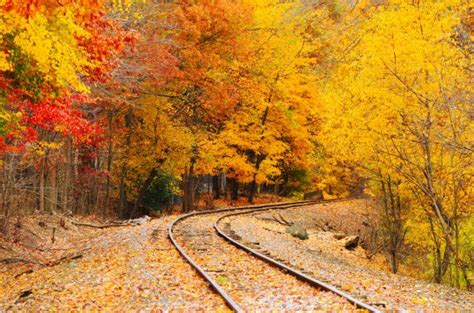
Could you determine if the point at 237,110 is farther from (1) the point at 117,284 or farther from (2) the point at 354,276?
(1) the point at 117,284

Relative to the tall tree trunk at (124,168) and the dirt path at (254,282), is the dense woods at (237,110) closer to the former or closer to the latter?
the tall tree trunk at (124,168)

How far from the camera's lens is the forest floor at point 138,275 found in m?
9.08

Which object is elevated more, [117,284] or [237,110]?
[237,110]

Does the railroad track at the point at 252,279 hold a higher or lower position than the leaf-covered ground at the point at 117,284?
higher

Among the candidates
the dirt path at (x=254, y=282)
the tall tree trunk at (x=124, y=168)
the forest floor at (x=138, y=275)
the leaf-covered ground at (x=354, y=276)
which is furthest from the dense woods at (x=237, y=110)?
the dirt path at (x=254, y=282)

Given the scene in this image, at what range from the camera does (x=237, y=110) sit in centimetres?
3375

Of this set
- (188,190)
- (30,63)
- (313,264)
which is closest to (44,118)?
(30,63)

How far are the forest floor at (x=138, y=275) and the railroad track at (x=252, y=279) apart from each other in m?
0.35

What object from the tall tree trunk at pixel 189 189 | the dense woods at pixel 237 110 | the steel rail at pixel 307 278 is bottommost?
the steel rail at pixel 307 278

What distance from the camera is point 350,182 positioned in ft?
152

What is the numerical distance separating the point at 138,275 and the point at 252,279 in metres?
2.46

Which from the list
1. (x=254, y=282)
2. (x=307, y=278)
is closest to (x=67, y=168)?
(x=254, y=282)

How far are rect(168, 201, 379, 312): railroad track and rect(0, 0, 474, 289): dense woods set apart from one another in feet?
14.5

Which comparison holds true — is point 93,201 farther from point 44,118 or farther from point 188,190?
point 44,118
